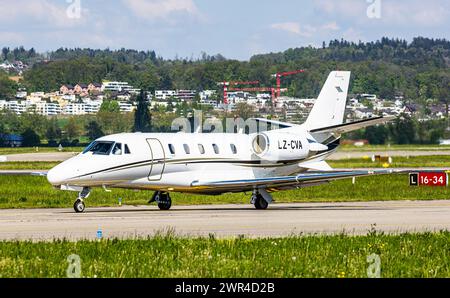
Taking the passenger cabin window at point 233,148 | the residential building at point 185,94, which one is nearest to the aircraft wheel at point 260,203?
the passenger cabin window at point 233,148

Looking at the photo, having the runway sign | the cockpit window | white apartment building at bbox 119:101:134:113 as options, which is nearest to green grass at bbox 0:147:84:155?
white apartment building at bbox 119:101:134:113

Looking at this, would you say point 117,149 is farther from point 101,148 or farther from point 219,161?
point 219,161

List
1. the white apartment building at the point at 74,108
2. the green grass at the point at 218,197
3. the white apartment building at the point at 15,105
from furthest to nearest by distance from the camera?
1. the white apartment building at the point at 74,108
2. the white apartment building at the point at 15,105
3. the green grass at the point at 218,197

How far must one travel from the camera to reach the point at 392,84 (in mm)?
179250

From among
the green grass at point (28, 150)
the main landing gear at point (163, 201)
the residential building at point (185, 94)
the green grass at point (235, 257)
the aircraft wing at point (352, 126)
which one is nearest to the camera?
the green grass at point (235, 257)

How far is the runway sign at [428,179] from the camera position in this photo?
5478cm

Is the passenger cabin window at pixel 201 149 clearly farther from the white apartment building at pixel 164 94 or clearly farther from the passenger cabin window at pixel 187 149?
the white apartment building at pixel 164 94

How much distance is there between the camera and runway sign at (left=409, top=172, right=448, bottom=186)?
54781 millimetres

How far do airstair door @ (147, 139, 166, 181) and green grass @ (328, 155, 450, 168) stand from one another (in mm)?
43417

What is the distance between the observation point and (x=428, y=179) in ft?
182

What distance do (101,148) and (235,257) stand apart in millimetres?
17762

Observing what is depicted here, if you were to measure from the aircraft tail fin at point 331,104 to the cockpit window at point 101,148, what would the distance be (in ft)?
31.7
